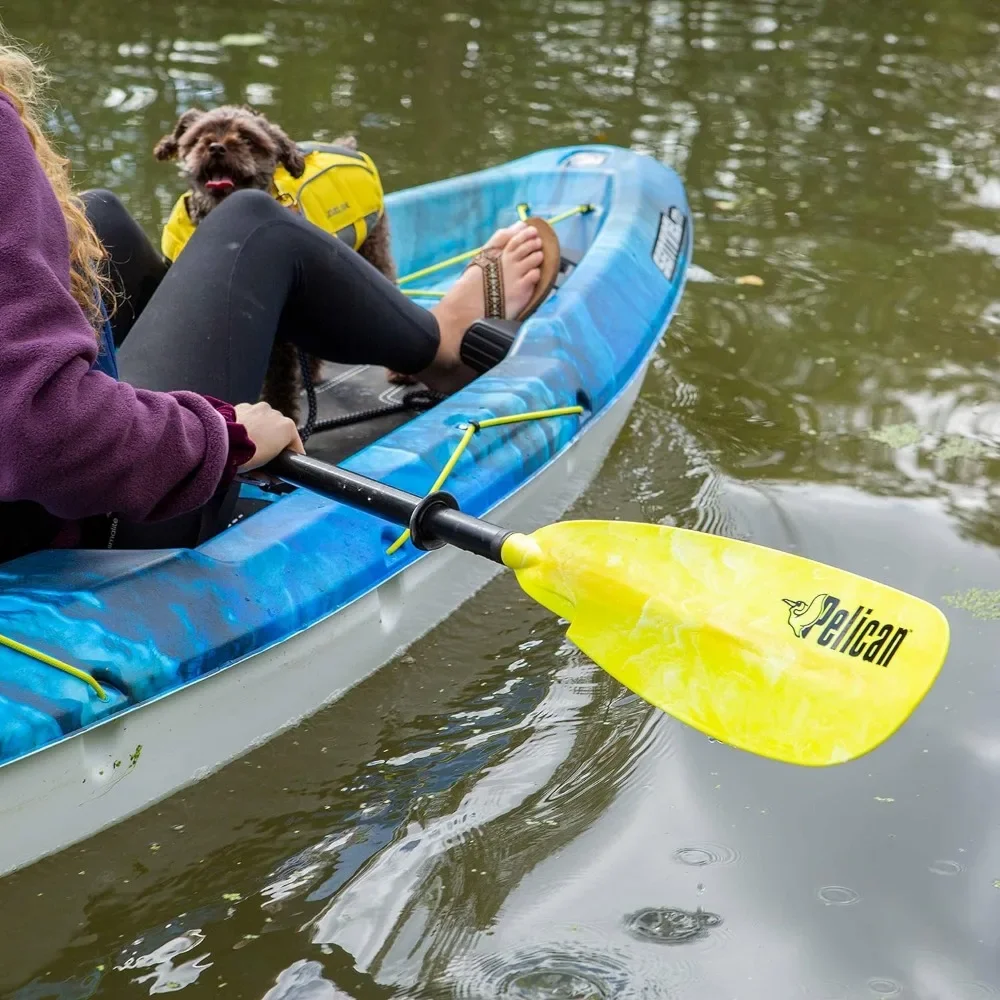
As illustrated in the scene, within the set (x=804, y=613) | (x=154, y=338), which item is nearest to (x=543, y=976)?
(x=804, y=613)

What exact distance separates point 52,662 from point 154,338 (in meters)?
0.61

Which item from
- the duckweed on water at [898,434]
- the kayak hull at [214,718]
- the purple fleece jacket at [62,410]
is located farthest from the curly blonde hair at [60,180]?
the duckweed on water at [898,434]

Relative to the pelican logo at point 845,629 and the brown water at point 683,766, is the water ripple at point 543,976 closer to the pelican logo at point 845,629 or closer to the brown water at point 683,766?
the brown water at point 683,766

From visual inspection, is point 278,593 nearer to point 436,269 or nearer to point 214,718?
point 214,718

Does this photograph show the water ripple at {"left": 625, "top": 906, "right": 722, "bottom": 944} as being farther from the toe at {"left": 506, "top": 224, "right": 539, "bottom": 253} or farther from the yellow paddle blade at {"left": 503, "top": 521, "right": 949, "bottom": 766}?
the toe at {"left": 506, "top": 224, "right": 539, "bottom": 253}

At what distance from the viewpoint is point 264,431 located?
1.88 m

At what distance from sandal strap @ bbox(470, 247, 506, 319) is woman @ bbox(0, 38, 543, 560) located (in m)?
0.02

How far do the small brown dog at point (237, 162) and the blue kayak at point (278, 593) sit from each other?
0.17 metres

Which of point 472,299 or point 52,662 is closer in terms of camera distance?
point 52,662

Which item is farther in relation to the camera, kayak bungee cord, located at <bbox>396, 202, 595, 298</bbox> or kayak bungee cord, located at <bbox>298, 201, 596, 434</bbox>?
kayak bungee cord, located at <bbox>396, 202, 595, 298</bbox>

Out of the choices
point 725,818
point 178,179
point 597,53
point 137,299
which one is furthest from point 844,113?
point 725,818

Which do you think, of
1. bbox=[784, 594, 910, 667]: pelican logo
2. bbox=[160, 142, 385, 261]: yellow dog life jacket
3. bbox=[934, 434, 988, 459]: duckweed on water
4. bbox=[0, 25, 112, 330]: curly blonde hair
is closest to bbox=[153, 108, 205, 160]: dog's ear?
bbox=[160, 142, 385, 261]: yellow dog life jacket

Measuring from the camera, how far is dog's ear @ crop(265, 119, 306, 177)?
106 inches

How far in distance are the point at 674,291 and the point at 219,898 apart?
2024 mm
